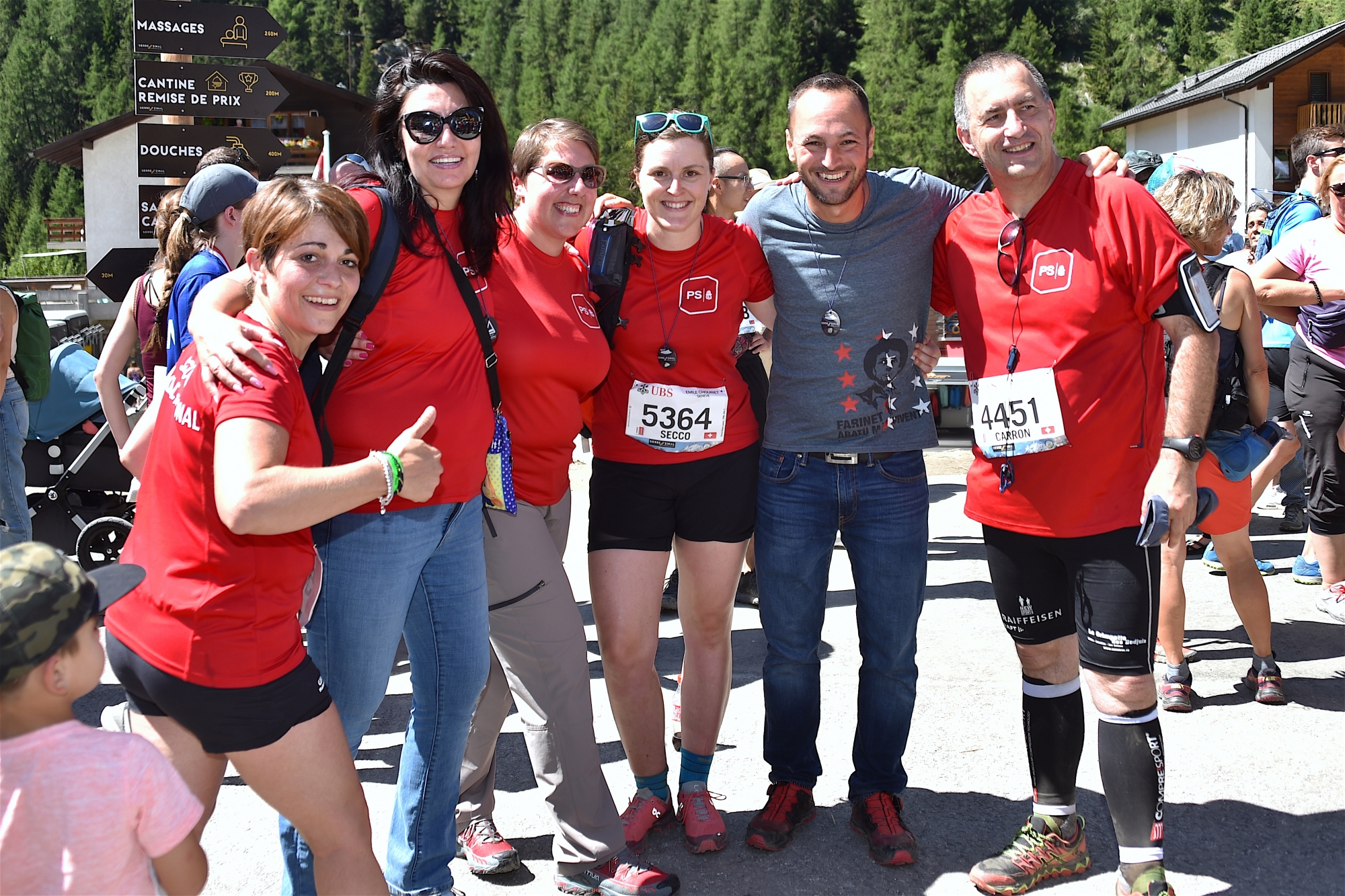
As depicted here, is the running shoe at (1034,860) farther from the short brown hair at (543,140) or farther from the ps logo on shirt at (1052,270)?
the short brown hair at (543,140)

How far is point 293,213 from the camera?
2244 mm

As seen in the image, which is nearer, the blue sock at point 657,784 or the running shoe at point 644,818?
the running shoe at point 644,818

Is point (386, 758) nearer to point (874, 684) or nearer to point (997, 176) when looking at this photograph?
point (874, 684)

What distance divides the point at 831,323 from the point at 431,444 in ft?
4.00

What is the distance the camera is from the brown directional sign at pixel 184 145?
7.95 metres

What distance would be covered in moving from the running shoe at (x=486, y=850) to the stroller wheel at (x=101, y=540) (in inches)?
154

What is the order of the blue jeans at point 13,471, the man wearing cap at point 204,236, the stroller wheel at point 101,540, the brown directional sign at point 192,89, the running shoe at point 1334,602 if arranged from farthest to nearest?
1. the brown directional sign at point 192,89
2. the stroller wheel at point 101,540
3. the running shoe at point 1334,602
4. the blue jeans at point 13,471
5. the man wearing cap at point 204,236

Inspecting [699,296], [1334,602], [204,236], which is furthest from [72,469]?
[1334,602]

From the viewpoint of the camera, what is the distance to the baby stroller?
621cm

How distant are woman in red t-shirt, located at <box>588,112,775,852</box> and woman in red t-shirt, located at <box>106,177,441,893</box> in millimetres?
976

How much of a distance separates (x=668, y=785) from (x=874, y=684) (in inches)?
30.3

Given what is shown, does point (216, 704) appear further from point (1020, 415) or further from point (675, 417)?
point (1020, 415)

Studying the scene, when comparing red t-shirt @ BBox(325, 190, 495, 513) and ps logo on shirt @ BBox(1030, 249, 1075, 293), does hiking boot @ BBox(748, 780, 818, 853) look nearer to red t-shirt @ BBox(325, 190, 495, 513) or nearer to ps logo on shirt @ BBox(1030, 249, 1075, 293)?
red t-shirt @ BBox(325, 190, 495, 513)

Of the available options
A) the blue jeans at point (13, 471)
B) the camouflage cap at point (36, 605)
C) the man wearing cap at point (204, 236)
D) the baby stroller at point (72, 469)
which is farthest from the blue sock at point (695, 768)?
the baby stroller at point (72, 469)
